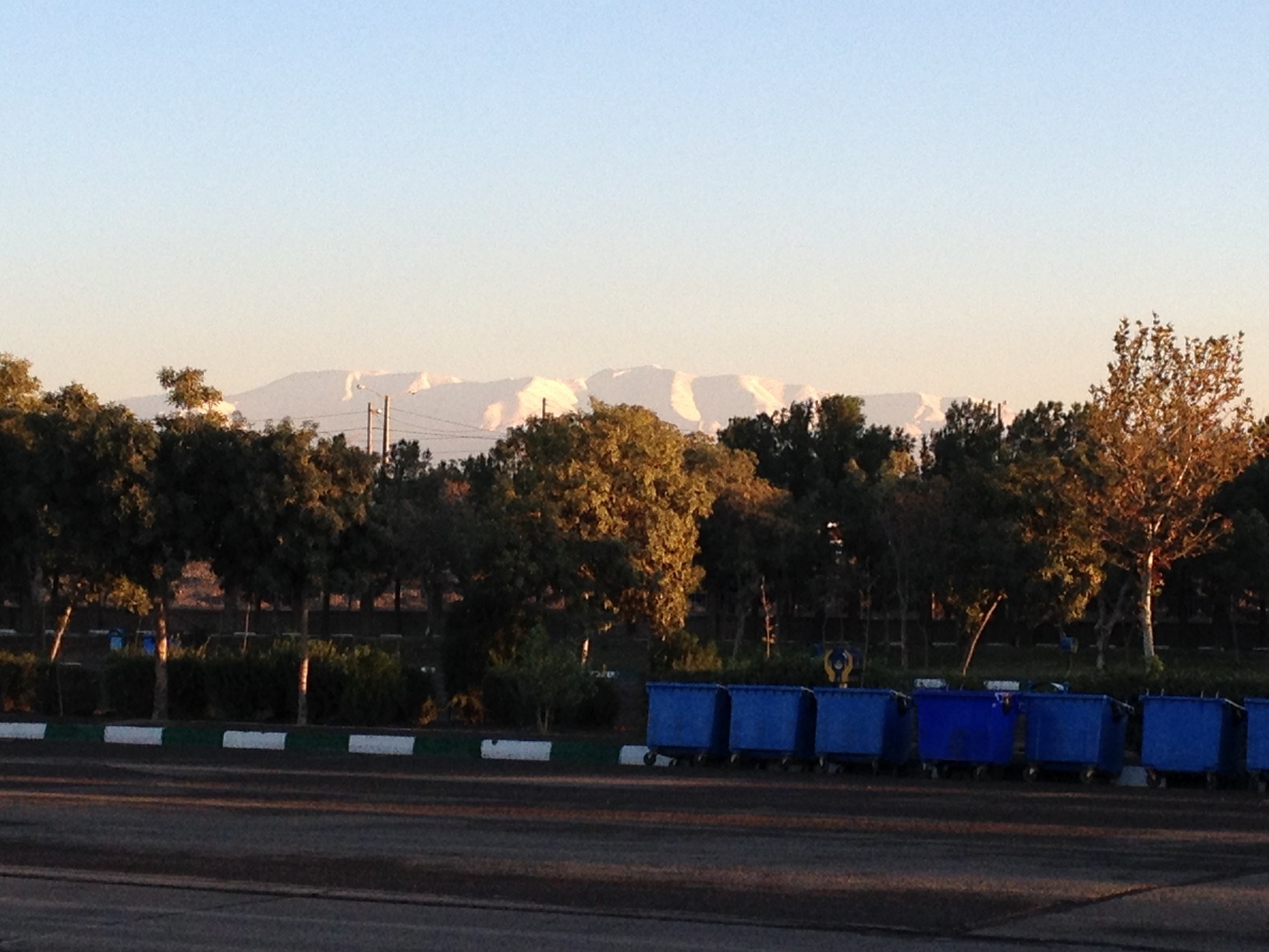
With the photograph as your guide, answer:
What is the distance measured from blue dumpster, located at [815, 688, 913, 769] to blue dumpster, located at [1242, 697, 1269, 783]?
398cm

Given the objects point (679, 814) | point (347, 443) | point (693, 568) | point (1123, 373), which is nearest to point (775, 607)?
point (693, 568)

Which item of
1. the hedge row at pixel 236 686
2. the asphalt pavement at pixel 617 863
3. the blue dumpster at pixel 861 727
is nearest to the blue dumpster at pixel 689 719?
the blue dumpster at pixel 861 727

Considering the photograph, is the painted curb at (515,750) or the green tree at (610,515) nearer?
the painted curb at (515,750)

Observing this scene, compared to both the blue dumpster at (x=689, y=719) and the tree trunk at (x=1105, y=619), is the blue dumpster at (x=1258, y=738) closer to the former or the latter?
the blue dumpster at (x=689, y=719)

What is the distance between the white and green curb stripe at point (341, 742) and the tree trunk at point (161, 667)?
1497 mm

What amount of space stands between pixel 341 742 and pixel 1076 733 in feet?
34.0

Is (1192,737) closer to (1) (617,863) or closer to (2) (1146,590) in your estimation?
(1) (617,863)

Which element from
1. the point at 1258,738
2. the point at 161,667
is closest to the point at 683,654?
the point at 161,667

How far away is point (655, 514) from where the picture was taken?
176 feet

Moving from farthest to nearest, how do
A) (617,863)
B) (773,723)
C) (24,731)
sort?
1. (24,731)
2. (773,723)
3. (617,863)

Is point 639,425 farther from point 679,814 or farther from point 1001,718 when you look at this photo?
point 679,814

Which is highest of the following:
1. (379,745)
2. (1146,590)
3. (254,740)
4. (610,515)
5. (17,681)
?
(610,515)

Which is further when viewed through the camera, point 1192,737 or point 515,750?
point 515,750

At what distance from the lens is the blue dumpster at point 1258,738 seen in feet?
66.3
